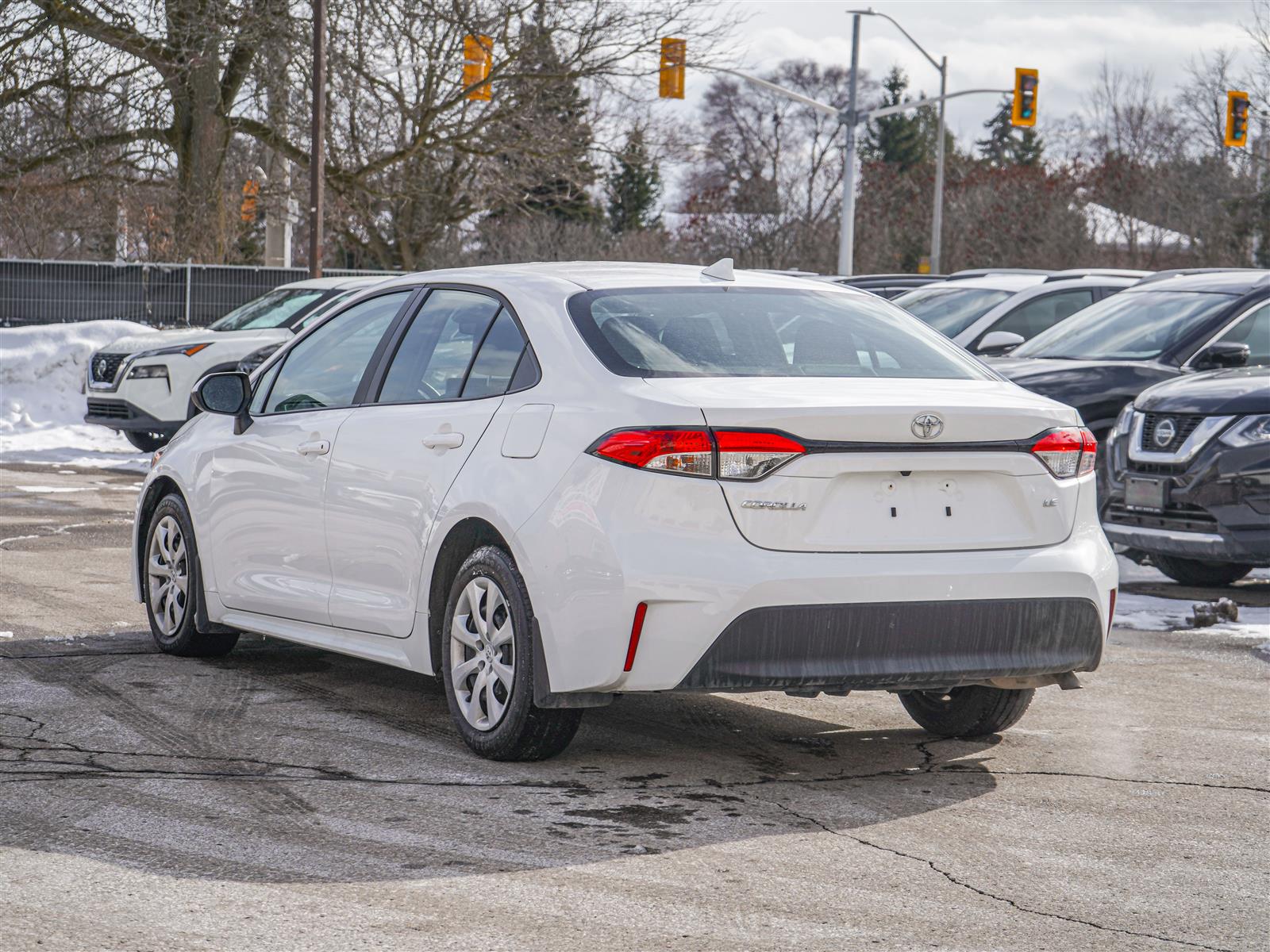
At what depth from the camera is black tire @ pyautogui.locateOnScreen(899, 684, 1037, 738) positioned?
19.4ft

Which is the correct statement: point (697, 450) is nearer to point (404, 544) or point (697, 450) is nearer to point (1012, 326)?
point (404, 544)

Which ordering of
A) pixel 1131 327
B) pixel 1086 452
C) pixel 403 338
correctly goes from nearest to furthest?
pixel 1086 452 < pixel 403 338 < pixel 1131 327

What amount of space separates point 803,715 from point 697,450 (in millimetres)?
1862

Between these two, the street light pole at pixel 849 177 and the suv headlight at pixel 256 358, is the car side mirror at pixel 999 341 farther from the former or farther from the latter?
the street light pole at pixel 849 177

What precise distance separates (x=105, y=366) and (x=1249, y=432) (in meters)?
11.4

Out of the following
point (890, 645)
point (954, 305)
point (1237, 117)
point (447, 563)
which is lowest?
point (890, 645)

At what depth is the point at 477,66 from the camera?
85.8 feet

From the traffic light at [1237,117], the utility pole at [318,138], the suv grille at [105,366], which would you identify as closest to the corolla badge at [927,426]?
the suv grille at [105,366]

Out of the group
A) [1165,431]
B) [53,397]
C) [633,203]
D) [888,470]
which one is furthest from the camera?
[633,203]

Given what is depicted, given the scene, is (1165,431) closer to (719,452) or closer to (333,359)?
(333,359)

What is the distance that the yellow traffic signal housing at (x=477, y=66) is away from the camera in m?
26.0

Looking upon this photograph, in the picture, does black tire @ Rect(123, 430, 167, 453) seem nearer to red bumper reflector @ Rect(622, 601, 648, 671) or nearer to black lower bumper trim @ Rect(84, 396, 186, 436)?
black lower bumper trim @ Rect(84, 396, 186, 436)

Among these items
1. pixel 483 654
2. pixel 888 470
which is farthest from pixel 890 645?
pixel 483 654

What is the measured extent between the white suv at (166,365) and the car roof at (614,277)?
10382mm
